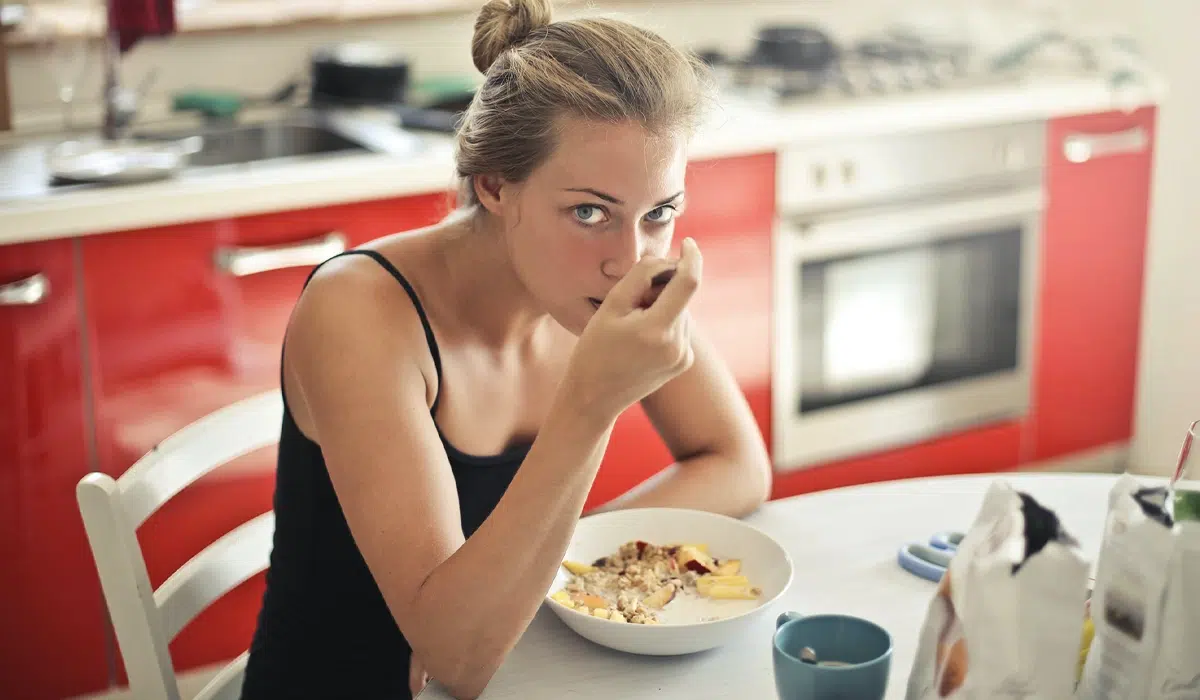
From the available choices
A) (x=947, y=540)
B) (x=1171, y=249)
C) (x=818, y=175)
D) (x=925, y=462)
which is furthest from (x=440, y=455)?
(x=1171, y=249)

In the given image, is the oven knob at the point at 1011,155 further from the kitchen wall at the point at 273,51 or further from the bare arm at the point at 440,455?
the bare arm at the point at 440,455

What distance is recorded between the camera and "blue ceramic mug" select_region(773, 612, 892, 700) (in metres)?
0.86

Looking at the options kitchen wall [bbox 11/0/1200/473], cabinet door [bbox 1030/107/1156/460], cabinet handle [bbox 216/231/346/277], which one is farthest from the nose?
cabinet door [bbox 1030/107/1156/460]

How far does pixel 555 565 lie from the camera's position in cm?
105

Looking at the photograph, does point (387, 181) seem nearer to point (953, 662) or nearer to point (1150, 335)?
point (953, 662)

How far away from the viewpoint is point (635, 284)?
970 millimetres

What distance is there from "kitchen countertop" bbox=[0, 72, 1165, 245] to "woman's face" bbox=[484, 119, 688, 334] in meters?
0.19

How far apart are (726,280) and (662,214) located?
1.33 m

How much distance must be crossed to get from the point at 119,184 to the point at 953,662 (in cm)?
162

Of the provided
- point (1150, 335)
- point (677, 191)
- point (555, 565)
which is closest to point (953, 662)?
point (555, 565)

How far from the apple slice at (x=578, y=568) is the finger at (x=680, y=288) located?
300mm

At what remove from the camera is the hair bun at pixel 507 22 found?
49.2 inches

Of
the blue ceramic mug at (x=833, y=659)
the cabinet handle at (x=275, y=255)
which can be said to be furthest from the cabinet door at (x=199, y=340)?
the blue ceramic mug at (x=833, y=659)

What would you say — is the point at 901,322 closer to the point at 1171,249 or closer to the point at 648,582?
the point at 1171,249
